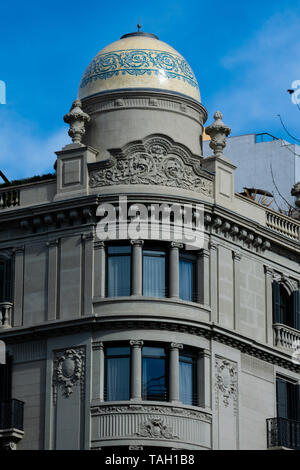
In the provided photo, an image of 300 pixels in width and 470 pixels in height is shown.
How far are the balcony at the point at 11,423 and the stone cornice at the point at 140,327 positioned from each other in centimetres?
262

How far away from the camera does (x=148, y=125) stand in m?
66.9

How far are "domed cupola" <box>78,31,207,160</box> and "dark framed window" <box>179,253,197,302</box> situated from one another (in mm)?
4550

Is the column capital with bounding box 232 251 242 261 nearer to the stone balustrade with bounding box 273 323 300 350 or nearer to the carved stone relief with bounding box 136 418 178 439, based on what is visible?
the stone balustrade with bounding box 273 323 300 350

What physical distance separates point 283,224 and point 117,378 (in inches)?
457

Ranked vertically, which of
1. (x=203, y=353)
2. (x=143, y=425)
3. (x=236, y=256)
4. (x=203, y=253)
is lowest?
(x=143, y=425)

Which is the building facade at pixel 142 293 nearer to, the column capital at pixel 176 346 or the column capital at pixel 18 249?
the column capital at pixel 18 249

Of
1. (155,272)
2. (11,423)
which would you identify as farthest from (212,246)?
(11,423)

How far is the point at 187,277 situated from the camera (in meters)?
64.6

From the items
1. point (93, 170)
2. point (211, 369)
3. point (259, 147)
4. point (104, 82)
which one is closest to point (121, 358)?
point (211, 369)

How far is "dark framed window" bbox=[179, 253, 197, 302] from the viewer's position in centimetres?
6412

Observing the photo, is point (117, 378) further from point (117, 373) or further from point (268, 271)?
point (268, 271)

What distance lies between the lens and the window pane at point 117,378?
62.2 metres

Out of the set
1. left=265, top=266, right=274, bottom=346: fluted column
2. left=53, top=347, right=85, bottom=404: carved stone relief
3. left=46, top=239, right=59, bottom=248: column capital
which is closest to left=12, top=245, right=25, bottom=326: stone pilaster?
left=46, top=239, right=59, bottom=248: column capital
